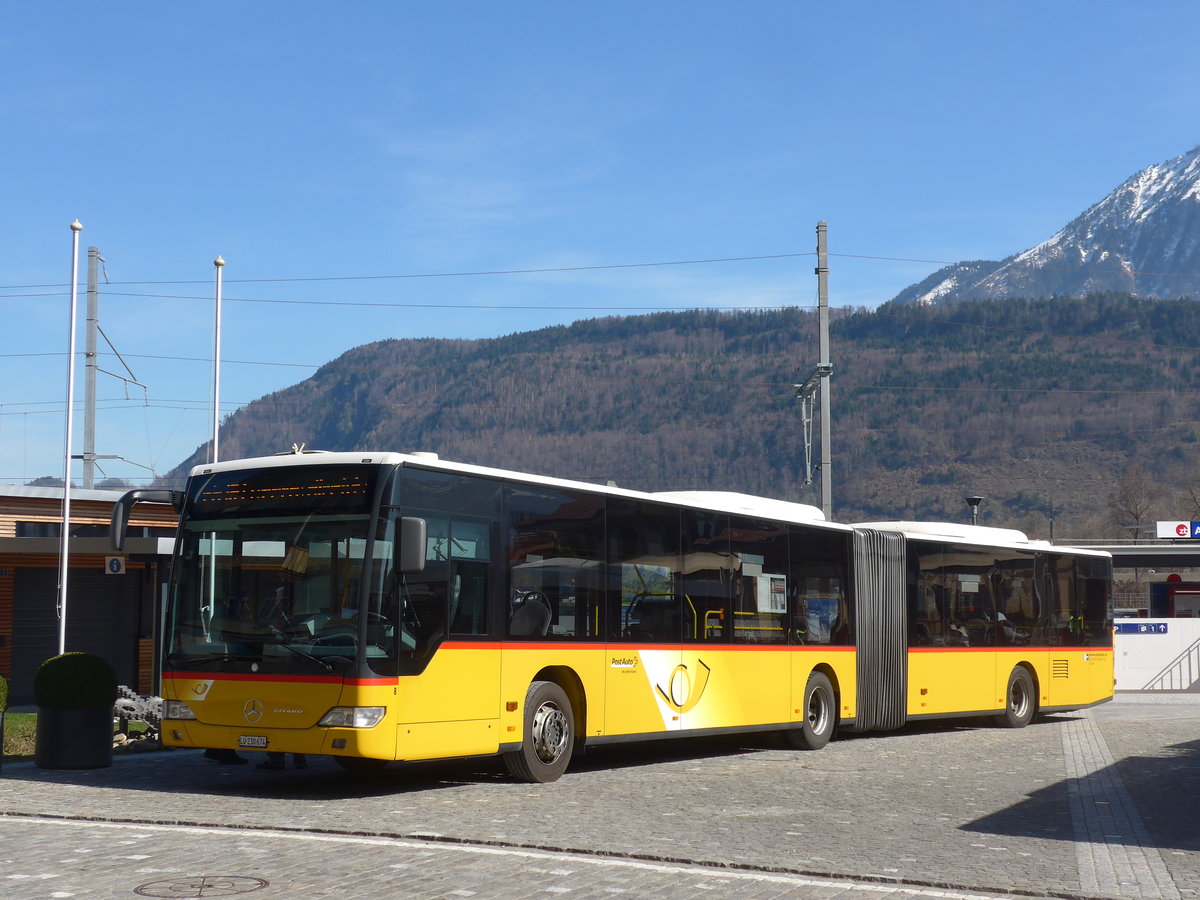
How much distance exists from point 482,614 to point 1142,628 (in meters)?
31.8

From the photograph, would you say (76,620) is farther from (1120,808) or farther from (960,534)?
(1120,808)

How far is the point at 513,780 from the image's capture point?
48.7 ft

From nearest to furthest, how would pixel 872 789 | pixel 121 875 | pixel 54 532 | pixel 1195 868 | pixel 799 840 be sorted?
pixel 121 875
pixel 1195 868
pixel 799 840
pixel 872 789
pixel 54 532

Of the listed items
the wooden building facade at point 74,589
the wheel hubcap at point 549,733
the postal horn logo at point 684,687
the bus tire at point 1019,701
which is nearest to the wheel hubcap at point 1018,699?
the bus tire at point 1019,701

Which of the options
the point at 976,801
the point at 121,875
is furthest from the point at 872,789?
the point at 121,875

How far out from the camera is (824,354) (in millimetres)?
31812

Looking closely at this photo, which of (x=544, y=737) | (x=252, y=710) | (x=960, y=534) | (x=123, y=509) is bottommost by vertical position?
(x=544, y=737)

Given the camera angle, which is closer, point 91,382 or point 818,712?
point 818,712

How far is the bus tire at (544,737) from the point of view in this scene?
14492mm

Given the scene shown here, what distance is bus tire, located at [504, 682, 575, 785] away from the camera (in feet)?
47.5

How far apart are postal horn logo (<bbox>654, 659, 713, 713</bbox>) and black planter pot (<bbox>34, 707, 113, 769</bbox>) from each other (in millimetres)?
5788

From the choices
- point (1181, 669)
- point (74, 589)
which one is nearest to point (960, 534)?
point (74, 589)

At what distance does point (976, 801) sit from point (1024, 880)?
451cm

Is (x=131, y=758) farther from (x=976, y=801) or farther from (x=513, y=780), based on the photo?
(x=976, y=801)
